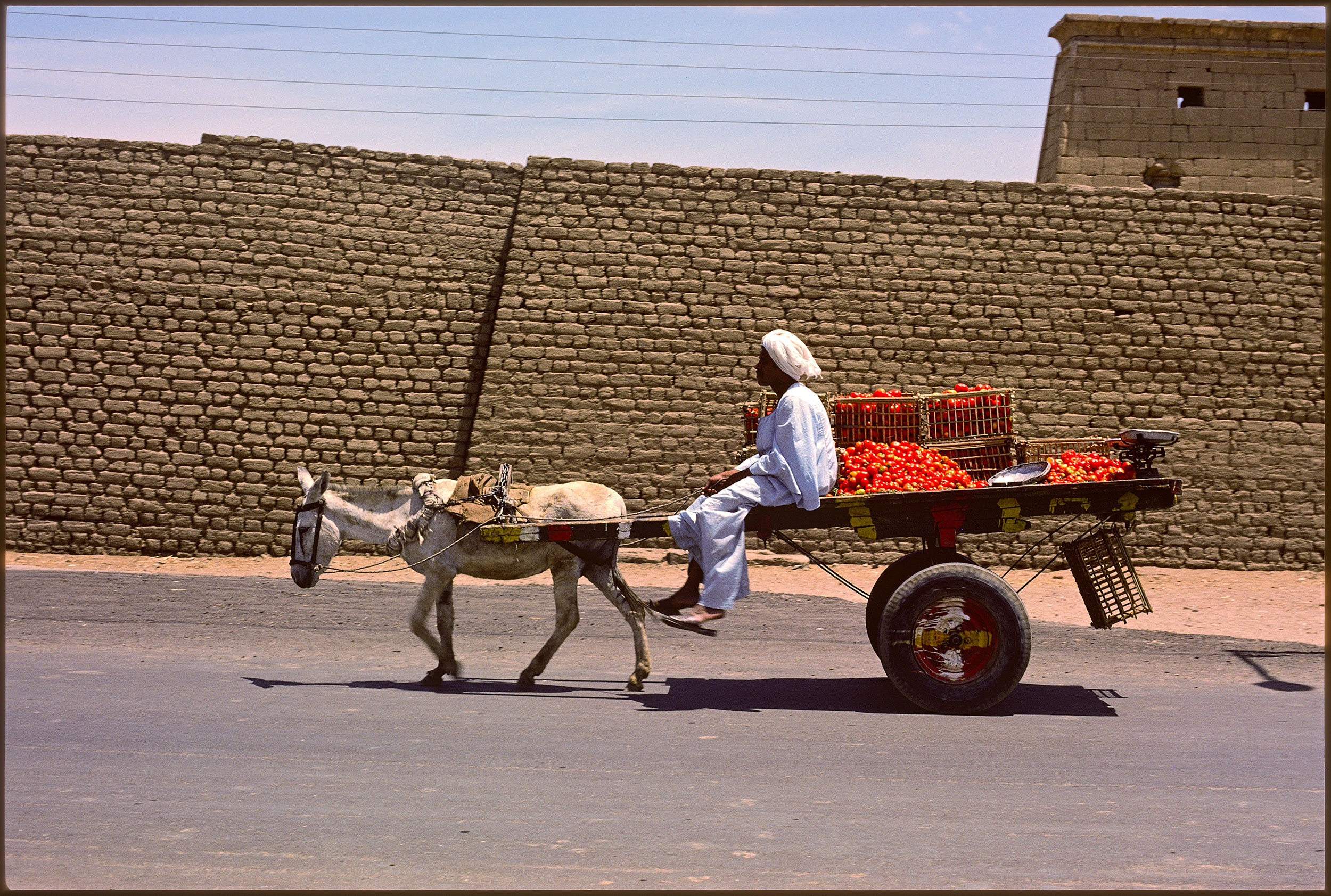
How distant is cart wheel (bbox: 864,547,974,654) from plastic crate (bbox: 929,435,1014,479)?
712 mm

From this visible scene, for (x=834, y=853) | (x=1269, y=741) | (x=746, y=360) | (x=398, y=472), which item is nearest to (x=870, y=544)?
(x=746, y=360)

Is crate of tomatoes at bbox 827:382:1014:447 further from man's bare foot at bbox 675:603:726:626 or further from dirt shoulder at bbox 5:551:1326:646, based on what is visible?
dirt shoulder at bbox 5:551:1326:646

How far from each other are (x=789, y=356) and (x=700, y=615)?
65.9 inches

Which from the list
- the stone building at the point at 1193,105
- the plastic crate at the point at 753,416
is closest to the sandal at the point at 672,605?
the plastic crate at the point at 753,416

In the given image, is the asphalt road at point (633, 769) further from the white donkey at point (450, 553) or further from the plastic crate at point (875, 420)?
the plastic crate at point (875, 420)

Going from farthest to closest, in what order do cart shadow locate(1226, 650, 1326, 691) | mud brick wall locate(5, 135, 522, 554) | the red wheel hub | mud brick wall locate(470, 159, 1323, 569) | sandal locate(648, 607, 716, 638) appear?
mud brick wall locate(470, 159, 1323, 569) → mud brick wall locate(5, 135, 522, 554) → cart shadow locate(1226, 650, 1326, 691) → the red wheel hub → sandal locate(648, 607, 716, 638)

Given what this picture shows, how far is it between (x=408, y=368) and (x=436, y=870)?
10.8 meters

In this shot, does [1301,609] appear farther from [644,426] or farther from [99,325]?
[99,325]

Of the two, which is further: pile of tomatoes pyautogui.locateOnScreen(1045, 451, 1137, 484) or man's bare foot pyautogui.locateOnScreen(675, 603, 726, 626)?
Answer: pile of tomatoes pyautogui.locateOnScreen(1045, 451, 1137, 484)

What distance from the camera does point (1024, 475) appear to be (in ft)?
24.1

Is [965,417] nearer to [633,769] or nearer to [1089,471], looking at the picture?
[1089,471]

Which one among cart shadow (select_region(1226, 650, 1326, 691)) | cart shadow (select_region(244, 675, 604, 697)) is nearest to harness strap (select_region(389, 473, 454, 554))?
cart shadow (select_region(244, 675, 604, 697))

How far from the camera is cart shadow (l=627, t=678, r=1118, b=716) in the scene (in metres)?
7.25

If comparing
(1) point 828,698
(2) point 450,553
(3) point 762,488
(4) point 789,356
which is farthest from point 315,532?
(1) point 828,698
